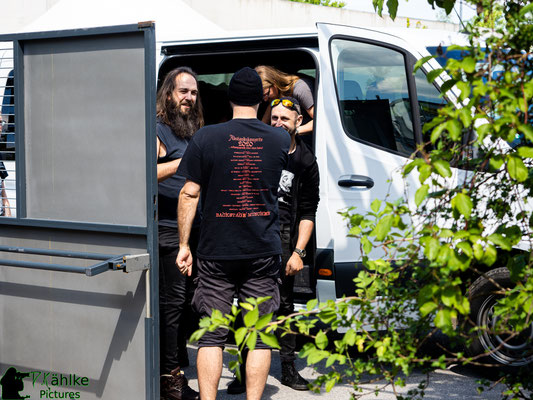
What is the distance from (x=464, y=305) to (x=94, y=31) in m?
2.34

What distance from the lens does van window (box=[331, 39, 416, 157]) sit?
532 cm

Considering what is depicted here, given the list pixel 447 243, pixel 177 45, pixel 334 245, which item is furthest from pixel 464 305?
pixel 177 45

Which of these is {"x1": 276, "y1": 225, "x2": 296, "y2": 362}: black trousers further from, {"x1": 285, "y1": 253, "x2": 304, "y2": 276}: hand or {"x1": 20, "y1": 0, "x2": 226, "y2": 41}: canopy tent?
{"x1": 20, "y1": 0, "x2": 226, "y2": 41}: canopy tent

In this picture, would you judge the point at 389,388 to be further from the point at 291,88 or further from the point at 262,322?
the point at 262,322

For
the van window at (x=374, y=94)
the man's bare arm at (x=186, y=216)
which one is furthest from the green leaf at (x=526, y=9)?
the van window at (x=374, y=94)

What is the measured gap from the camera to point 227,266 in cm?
395

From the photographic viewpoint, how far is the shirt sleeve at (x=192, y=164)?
155 inches

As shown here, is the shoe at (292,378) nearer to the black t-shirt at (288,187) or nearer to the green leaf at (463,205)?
the black t-shirt at (288,187)

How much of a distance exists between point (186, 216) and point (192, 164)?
331mm

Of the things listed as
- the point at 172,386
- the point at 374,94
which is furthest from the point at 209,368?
the point at 374,94

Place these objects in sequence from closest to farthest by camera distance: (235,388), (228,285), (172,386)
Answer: (228,285) < (172,386) < (235,388)

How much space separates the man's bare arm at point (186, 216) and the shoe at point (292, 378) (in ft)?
3.77

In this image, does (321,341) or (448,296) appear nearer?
(448,296)

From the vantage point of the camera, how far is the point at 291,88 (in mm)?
6098
